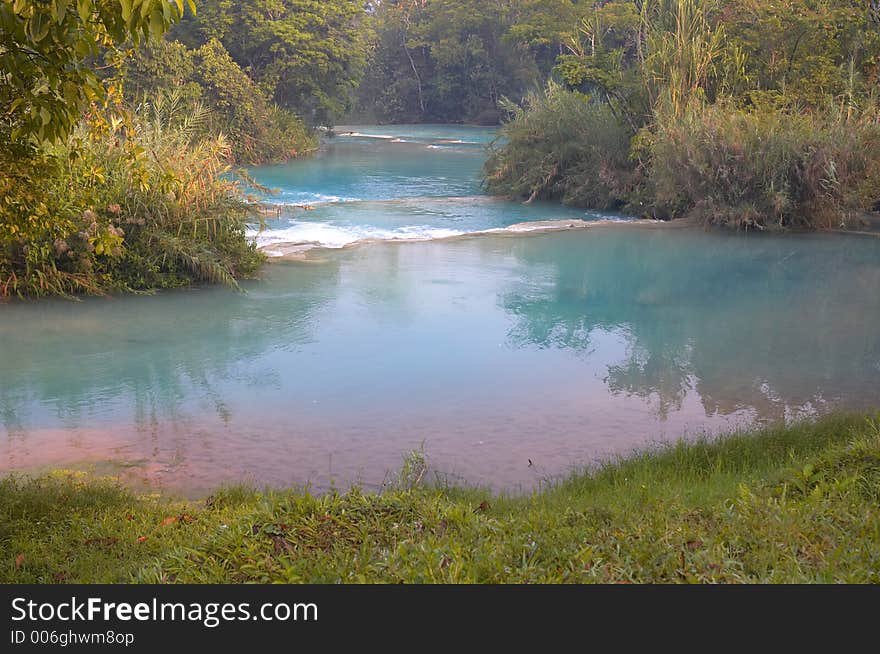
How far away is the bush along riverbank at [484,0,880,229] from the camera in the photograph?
17.6 m

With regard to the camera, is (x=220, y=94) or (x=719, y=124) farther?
(x=220, y=94)

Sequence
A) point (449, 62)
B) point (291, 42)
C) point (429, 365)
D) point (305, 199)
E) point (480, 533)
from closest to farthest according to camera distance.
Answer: point (480, 533) → point (429, 365) → point (305, 199) → point (291, 42) → point (449, 62)

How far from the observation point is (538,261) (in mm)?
16062

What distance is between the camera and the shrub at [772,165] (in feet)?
57.0

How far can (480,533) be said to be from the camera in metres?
4.40

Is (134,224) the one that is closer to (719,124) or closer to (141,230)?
(141,230)

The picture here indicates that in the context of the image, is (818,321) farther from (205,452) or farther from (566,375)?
(205,452)

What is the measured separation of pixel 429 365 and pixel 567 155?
13087 mm

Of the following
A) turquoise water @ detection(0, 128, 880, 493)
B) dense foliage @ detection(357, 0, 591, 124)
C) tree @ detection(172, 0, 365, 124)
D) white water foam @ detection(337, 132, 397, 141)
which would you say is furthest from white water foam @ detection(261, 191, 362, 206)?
dense foliage @ detection(357, 0, 591, 124)

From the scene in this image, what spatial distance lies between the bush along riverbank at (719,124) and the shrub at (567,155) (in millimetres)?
31

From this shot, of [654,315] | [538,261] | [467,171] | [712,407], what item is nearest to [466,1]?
[467,171]

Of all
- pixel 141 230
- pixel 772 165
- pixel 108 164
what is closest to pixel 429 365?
pixel 141 230

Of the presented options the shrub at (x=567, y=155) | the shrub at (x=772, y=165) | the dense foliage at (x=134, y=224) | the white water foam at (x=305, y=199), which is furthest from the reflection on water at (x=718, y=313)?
the white water foam at (x=305, y=199)

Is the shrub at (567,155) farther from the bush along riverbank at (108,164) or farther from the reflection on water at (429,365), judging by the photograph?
the bush along riverbank at (108,164)
